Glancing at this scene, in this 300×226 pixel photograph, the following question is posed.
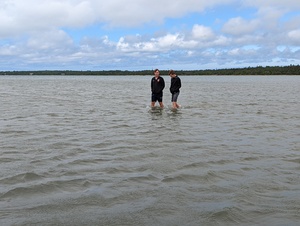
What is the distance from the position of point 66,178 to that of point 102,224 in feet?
7.07

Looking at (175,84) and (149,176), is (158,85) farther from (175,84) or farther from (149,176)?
(149,176)

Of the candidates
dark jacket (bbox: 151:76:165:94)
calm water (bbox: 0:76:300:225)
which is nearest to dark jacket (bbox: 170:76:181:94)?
dark jacket (bbox: 151:76:165:94)

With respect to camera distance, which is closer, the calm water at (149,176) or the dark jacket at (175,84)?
the calm water at (149,176)

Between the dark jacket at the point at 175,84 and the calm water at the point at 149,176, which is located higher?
the dark jacket at the point at 175,84

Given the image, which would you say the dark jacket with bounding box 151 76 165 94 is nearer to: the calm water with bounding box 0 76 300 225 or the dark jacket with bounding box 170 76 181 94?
the dark jacket with bounding box 170 76 181 94

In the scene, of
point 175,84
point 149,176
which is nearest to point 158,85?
point 175,84

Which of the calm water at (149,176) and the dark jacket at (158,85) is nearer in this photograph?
the calm water at (149,176)

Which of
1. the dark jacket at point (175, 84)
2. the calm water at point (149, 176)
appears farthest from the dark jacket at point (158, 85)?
the calm water at point (149, 176)

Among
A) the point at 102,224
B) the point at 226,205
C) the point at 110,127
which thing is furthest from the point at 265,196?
the point at 110,127

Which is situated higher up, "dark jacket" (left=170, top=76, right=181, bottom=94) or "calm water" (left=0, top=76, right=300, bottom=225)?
"dark jacket" (left=170, top=76, right=181, bottom=94)

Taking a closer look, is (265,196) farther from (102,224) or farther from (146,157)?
(146,157)

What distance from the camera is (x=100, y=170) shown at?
736 cm

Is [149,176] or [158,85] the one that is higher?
[158,85]

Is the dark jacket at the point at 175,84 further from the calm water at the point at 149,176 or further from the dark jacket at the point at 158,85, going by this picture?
the calm water at the point at 149,176
